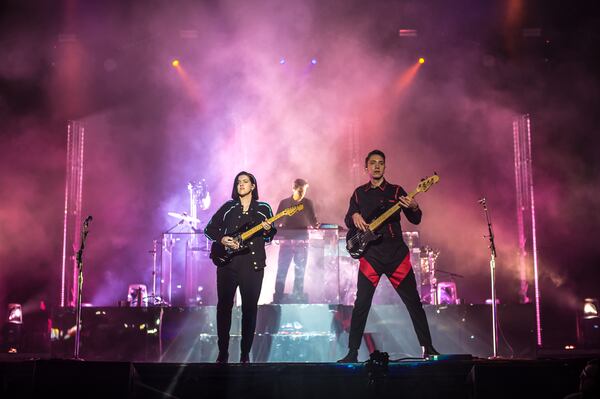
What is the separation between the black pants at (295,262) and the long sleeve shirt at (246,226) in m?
2.62

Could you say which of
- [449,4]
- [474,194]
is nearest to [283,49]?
[449,4]

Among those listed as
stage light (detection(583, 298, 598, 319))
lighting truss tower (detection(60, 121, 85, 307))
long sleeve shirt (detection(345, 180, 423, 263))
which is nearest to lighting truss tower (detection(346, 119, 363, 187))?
stage light (detection(583, 298, 598, 319))

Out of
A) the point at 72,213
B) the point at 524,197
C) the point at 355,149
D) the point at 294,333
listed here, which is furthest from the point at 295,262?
the point at 524,197

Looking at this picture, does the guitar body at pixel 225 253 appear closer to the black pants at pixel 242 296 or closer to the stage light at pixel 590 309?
the black pants at pixel 242 296

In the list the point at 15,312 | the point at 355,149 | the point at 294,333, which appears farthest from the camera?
the point at 355,149

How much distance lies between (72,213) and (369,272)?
28.0ft

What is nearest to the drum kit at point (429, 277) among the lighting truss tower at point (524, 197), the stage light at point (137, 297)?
the lighting truss tower at point (524, 197)

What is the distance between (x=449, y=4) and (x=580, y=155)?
4.27 metres

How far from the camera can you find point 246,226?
7074 mm

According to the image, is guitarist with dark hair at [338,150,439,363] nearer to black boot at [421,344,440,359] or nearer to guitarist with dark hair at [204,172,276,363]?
black boot at [421,344,440,359]

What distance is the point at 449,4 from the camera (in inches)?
505

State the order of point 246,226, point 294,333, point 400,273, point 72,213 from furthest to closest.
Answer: point 72,213 < point 294,333 < point 246,226 < point 400,273

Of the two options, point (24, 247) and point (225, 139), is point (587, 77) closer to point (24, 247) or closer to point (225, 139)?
point (225, 139)

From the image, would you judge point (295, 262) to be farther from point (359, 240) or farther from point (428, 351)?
point (428, 351)
